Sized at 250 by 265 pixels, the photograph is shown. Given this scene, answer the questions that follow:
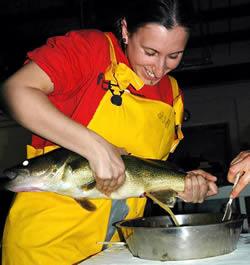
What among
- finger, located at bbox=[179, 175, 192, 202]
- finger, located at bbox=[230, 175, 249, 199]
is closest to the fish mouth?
finger, located at bbox=[179, 175, 192, 202]

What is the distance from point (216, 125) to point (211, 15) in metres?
3.87

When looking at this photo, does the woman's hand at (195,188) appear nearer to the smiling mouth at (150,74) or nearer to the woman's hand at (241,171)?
the woman's hand at (241,171)

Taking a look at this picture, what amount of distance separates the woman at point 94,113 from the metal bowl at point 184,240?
0.27 meters

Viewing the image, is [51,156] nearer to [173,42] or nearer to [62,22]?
[173,42]

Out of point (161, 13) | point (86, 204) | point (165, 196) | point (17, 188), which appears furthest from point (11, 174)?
point (161, 13)

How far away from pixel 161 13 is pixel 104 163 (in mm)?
714

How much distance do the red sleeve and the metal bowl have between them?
0.63 meters

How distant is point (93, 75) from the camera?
5.55ft

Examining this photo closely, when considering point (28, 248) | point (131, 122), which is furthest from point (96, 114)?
point (28, 248)

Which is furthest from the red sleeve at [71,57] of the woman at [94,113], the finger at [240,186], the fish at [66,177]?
the finger at [240,186]

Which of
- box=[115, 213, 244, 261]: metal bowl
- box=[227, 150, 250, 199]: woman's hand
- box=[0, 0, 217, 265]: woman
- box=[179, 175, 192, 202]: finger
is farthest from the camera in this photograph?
box=[179, 175, 192, 202]: finger

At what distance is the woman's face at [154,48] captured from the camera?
1.60 meters

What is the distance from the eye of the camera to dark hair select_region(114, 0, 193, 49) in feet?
5.24

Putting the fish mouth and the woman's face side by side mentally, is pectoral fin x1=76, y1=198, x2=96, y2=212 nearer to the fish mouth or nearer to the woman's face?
the fish mouth
